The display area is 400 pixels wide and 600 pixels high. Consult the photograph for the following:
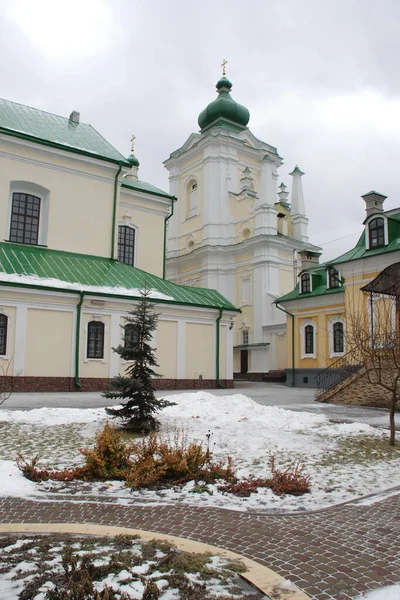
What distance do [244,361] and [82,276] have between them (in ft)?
64.6

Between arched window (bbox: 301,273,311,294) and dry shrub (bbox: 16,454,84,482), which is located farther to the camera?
arched window (bbox: 301,273,311,294)

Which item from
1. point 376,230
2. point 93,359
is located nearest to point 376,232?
point 376,230

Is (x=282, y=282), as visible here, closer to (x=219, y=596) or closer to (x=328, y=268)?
(x=328, y=268)

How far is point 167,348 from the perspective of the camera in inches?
960

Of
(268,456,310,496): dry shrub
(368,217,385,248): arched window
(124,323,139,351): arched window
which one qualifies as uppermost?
(368,217,385,248): arched window

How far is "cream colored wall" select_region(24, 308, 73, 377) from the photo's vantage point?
20734 millimetres

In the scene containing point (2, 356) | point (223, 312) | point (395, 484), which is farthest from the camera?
point (223, 312)

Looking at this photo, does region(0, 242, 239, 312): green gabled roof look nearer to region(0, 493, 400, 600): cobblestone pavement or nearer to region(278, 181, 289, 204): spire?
region(0, 493, 400, 600): cobblestone pavement

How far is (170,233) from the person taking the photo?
48.0m

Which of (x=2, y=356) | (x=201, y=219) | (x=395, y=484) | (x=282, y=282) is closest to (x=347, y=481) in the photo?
(x=395, y=484)

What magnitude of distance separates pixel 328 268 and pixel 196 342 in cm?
904

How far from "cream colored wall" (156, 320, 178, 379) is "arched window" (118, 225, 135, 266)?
662cm

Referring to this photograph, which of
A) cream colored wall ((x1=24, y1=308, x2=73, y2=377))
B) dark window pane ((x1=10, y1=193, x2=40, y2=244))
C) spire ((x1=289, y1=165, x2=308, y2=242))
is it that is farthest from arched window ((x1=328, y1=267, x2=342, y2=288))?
dark window pane ((x1=10, y1=193, x2=40, y2=244))

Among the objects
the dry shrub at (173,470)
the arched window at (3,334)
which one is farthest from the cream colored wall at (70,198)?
the dry shrub at (173,470)
